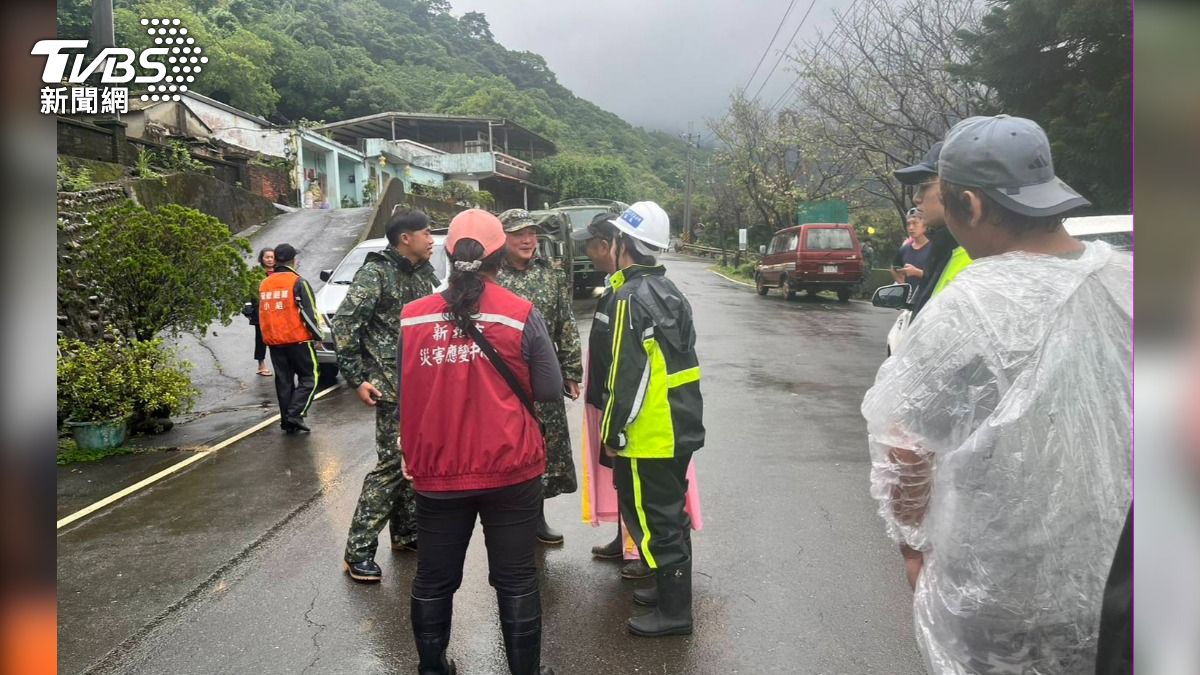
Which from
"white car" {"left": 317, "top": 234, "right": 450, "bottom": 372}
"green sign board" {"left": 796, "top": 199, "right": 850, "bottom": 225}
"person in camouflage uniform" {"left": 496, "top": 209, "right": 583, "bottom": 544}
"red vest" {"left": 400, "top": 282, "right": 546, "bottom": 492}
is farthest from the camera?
"green sign board" {"left": 796, "top": 199, "right": 850, "bottom": 225}

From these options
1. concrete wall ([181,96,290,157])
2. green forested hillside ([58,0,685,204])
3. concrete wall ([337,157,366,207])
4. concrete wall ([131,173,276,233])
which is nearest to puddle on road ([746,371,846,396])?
concrete wall ([131,173,276,233])

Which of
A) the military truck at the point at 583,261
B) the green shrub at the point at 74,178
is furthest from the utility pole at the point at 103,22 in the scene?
the military truck at the point at 583,261

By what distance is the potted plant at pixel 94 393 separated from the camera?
6.36 metres

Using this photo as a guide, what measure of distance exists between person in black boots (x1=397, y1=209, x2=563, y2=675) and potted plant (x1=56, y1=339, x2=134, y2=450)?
5.04 m

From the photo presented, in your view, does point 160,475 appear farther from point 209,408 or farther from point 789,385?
point 789,385

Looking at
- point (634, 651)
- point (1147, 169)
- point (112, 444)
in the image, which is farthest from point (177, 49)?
point (1147, 169)

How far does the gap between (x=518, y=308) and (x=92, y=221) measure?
6.15 meters

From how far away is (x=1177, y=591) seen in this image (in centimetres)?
109

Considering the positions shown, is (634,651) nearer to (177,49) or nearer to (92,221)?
(92,221)

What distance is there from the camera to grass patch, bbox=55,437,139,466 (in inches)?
250

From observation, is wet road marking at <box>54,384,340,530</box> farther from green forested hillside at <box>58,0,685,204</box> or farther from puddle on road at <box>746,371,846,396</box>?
green forested hillside at <box>58,0,685,204</box>

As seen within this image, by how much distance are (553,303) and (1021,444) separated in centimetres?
302

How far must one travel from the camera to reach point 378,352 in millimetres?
3996

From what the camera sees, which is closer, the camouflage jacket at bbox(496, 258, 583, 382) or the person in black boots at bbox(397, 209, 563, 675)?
the person in black boots at bbox(397, 209, 563, 675)
